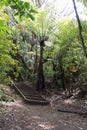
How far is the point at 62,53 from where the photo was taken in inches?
564

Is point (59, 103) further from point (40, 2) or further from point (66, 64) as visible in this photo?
point (40, 2)

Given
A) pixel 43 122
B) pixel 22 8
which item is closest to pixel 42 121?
pixel 43 122

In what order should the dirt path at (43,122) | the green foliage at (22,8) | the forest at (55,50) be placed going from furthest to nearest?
the forest at (55,50) < the dirt path at (43,122) < the green foliage at (22,8)

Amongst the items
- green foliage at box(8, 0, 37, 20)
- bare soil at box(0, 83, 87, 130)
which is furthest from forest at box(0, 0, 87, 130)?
green foliage at box(8, 0, 37, 20)

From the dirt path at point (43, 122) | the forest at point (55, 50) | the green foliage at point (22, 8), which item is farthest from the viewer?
the forest at point (55, 50)

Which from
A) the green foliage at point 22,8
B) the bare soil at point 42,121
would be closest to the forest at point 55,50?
the bare soil at point 42,121

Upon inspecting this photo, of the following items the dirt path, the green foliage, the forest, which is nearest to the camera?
the green foliage

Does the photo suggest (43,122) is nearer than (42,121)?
Yes

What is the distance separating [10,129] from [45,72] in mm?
10874

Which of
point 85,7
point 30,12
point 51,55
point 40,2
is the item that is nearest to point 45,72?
point 51,55

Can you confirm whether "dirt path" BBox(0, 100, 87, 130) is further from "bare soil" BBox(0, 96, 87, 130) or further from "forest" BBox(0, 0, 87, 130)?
"forest" BBox(0, 0, 87, 130)

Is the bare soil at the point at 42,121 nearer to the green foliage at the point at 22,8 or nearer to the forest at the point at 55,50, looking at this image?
the forest at the point at 55,50

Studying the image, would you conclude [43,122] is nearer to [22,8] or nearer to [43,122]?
[43,122]

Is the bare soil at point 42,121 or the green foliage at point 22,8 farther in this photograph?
the bare soil at point 42,121
